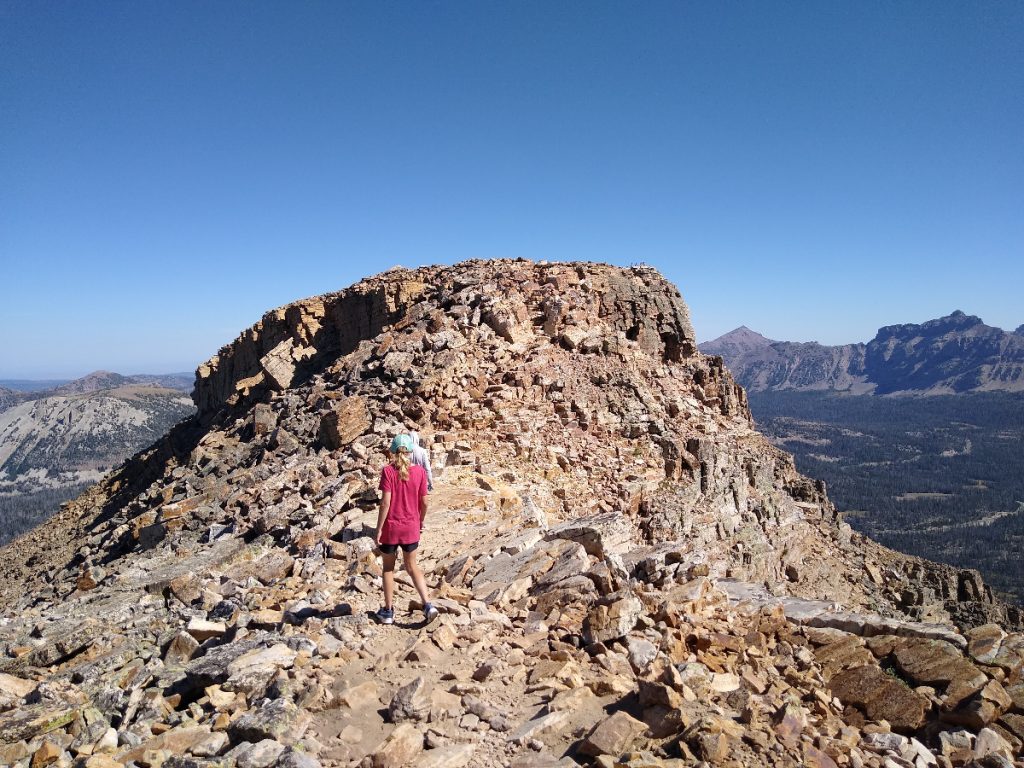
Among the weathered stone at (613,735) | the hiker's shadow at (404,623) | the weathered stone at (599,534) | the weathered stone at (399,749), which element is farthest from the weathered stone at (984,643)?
the hiker's shadow at (404,623)

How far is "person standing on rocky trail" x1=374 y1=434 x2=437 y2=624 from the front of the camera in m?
9.20

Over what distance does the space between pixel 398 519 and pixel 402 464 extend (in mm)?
864

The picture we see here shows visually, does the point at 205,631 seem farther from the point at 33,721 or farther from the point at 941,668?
the point at 941,668

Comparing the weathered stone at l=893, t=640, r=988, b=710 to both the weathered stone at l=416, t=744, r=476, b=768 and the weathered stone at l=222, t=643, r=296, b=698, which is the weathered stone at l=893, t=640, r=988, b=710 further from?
the weathered stone at l=222, t=643, r=296, b=698

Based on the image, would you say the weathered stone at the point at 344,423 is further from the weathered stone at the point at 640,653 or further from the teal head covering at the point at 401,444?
the weathered stone at the point at 640,653

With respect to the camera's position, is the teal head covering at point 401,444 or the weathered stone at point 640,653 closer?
the weathered stone at point 640,653

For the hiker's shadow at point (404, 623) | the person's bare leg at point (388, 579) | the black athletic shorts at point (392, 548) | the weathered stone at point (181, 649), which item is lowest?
the weathered stone at point (181, 649)

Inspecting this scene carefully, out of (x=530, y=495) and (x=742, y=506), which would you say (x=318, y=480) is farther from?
(x=742, y=506)

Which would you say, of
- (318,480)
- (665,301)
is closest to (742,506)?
(665,301)

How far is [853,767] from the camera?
616 cm

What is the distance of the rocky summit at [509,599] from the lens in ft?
21.3

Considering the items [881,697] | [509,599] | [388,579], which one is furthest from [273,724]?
[881,697]

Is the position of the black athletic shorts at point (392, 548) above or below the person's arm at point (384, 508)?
below

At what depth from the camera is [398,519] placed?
937 cm
